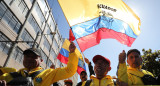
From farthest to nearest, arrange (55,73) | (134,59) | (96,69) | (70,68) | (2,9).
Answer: (2,9)
(134,59)
(96,69)
(55,73)
(70,68)

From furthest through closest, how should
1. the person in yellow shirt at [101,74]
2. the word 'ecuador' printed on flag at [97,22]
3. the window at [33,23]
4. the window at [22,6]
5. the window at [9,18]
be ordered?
the window at [33,23], the window at [22,6], the window at [9,18], the word 'ecuador' printed on flag at [97,22], the person in yellow shirt at [101,74]

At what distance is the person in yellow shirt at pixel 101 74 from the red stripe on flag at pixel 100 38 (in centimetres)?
177

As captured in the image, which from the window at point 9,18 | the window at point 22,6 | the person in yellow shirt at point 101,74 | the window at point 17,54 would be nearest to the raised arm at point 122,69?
the person in yellow shirt at point 101,74

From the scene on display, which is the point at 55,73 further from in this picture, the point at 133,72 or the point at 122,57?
the point at 133,72

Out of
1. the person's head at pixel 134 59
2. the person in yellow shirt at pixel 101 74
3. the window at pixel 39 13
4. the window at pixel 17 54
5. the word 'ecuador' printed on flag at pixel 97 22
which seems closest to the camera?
the person in yellow shirt at pixel 101 74

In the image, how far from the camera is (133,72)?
2158 mm

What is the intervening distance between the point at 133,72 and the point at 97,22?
97.6 inches

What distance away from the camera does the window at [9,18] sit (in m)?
12.2

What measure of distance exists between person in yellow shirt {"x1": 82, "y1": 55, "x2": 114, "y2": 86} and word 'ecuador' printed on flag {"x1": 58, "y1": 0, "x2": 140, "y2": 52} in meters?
1.76

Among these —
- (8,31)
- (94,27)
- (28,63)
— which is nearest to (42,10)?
(8,31)

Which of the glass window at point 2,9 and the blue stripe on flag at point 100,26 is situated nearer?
the blue stripe on flag at point 100,26

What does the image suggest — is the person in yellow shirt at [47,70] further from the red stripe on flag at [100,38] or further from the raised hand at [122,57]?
the red stripe on flag at [100,38]

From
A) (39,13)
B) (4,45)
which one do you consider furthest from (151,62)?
(39,13)

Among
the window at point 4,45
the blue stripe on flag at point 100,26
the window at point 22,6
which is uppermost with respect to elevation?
the window at point 22,6
